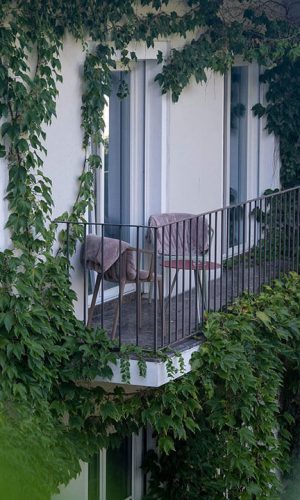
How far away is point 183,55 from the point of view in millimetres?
8938

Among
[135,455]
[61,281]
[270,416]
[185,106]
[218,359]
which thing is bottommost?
[135,455]

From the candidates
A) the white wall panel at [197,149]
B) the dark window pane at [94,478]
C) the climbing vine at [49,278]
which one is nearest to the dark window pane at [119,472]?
the dark window pane at [94,478]

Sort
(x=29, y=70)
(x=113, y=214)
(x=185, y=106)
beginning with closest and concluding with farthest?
(x=29, y=70), (x=113, y=214), (x=185, y=106)

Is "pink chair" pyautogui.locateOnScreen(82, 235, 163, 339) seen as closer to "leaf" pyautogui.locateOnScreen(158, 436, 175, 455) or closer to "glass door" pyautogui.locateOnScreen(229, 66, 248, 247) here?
"leaf" pyautogui.locateOnScreen(158, 436, 175, 455)

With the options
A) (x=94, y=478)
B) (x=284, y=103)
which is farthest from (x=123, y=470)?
(x=284, y=103)

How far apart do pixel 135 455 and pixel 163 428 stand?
234 cm

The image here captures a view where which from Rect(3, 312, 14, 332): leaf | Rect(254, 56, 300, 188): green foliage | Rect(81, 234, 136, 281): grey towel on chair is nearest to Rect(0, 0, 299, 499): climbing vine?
Rect(3, 312, 14, 332): leaf

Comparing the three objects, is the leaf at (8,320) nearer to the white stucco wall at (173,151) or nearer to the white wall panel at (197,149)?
the white stucco wall at (173,151)

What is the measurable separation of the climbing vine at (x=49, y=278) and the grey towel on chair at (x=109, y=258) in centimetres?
26

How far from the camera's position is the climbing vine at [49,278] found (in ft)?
19.9

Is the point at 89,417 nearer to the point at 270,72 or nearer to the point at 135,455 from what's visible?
the point at 135,455

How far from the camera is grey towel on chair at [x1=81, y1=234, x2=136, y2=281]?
707 cm

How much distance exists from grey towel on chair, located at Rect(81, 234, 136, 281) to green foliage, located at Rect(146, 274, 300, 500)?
0.76 m

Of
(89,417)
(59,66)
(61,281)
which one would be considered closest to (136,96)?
(59,66)
